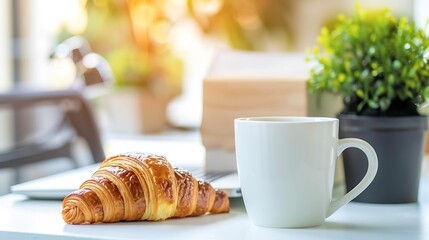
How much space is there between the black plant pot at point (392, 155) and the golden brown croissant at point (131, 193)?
22cm

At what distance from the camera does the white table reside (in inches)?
23.0

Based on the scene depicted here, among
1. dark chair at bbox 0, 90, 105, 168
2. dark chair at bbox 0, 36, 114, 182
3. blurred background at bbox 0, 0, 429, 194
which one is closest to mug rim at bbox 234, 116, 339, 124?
dark chair at bbox 0, 36, 114, 182

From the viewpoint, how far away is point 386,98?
0.76 m

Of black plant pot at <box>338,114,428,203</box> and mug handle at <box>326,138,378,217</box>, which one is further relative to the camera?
black plant pot at <box>338,114,428,203</box>

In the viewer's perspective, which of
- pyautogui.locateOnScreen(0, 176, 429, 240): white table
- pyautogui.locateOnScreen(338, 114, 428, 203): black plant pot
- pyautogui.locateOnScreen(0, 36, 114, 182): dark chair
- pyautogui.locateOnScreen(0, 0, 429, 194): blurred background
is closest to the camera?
pyautogui.locateOnScreen(0, 176, 429, 240): white table

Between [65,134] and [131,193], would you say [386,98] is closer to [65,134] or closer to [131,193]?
[131,193]

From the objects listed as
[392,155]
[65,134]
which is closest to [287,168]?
[392,155]

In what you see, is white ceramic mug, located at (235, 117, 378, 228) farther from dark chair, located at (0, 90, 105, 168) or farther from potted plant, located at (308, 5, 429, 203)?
dark chair, located at (0, 90, 105, 168)

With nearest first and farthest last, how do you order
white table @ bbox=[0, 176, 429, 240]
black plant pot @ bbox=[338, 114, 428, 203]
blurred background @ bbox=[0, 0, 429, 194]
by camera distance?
white table @ bbox=[0, 176, 429, 240]
black plant pot @ bbox=[338, 114, 428, 203]
blurred background @ bbox=[0, 0, 429, 194]

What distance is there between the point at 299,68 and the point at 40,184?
14.8 inches

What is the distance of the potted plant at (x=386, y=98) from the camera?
2.49 feet

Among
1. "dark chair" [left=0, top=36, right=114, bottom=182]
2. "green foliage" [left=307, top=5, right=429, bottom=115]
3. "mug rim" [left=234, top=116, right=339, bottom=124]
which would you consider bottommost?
"dark chair" [left=0, top=36, right=114, bottom=182]

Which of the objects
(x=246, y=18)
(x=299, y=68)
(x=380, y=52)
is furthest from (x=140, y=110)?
A: (x=380, y=52)

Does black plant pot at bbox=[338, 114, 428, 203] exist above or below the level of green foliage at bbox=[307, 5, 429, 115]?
below
